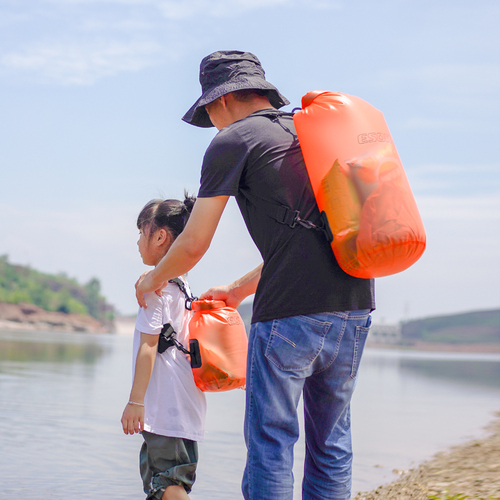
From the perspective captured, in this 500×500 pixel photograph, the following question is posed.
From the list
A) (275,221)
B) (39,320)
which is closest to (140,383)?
(275,221)

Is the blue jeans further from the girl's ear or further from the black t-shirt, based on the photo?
the girl's ear

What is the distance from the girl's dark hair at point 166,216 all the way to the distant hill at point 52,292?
97523mm

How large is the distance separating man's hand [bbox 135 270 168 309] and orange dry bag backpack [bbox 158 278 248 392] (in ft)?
0.53

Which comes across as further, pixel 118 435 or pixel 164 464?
pixel 118 435

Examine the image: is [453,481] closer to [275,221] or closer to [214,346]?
[214,346]

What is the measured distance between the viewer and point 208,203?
86.6 inches

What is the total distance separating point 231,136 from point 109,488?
287 centimetres

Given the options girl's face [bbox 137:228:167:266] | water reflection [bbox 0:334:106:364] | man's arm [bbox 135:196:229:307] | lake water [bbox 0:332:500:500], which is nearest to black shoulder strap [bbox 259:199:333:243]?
man's arm [bbox 135:196:229:307]

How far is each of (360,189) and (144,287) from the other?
98 cm

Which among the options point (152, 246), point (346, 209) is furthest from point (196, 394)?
point (346, 209)

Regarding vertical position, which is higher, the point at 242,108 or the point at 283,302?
the point at 242,108

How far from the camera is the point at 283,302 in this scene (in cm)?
212

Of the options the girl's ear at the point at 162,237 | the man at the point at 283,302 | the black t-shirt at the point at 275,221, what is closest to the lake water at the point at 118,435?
the girl's ear at the point at 162,237

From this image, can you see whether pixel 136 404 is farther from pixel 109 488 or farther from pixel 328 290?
pixel 109 488
